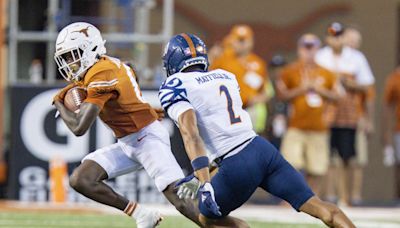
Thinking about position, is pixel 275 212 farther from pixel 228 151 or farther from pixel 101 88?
pixel 228 151

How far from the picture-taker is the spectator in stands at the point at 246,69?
46.1 ft

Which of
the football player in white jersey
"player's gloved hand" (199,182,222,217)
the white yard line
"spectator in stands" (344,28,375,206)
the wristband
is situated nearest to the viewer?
"player's gloved hand" (199,182,222,217)

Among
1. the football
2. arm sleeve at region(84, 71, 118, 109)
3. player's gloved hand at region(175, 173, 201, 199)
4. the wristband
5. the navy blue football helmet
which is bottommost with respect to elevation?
player's gloved hand at region(175, 173, 201, 199)

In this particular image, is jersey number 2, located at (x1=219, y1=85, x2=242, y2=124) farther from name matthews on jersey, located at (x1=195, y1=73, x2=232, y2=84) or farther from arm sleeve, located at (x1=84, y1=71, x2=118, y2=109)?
arm sleeve, located at (x1=84, y1=71, x2=118, y2=109)

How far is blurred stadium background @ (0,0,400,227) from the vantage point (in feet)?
43.0

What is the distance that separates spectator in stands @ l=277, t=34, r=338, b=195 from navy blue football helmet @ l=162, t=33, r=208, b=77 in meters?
5.61

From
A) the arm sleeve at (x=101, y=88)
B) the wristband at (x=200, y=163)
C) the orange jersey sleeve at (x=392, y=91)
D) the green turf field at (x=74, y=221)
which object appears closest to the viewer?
the wristband at (x=200, y=163)

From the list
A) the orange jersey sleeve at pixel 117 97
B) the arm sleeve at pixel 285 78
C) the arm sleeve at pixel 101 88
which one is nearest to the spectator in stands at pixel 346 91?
the arm sleeve at pixel 285 78

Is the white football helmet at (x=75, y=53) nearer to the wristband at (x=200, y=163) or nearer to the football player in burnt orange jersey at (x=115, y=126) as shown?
the football player in burnt orange jersey at (x=115, y=126)

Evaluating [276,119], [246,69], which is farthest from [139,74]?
[276,119]

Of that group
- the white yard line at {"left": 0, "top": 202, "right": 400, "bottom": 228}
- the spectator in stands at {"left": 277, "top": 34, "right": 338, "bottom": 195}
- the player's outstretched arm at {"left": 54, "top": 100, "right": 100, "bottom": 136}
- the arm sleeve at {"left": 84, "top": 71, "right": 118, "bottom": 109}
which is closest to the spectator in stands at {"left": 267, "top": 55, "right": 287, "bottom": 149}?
the spectator in stands at {"left": 277, "top": 34, "right": 338, "bottom": 195}

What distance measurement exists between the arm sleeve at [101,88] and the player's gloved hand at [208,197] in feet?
4.61

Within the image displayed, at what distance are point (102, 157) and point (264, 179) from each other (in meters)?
1.74

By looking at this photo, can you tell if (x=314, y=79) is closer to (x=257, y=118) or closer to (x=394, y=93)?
(x=257, y=118)
